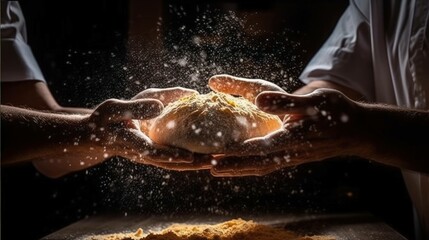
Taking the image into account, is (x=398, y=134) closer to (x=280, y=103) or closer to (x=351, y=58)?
(x=280, y=103)

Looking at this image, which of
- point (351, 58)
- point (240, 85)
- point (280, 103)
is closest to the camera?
point (280, 103)

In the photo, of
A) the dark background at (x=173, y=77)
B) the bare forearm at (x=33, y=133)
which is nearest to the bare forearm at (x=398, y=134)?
the dark background at (x=173, y=77)

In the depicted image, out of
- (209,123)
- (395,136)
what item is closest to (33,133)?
(209,123)

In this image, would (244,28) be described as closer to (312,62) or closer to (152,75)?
(152,75)

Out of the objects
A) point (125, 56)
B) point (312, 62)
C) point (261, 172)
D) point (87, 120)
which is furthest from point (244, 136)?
point (312, 62)

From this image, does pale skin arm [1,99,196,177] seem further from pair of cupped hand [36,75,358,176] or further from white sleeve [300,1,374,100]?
white sleeve [300,1,374,100]

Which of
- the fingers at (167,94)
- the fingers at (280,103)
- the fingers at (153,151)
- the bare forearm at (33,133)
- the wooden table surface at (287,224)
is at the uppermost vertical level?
the fingers at (280,103)

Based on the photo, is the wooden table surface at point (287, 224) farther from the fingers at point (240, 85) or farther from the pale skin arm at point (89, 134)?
the fingers at point (240, 85)
